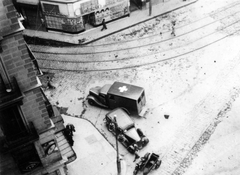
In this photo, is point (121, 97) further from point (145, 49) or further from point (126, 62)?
point (145, 49)

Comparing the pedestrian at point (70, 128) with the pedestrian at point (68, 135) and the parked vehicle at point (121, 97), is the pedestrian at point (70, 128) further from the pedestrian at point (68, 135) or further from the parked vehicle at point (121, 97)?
the parked vehicle at point (121, 97)

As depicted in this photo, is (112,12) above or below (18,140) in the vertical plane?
below

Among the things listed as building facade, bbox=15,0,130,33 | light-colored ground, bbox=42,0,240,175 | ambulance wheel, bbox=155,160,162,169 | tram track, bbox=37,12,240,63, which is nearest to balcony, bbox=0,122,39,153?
light-colored ground, bbox=42,0,240,175

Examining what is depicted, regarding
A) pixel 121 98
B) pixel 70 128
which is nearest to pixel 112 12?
Result: pixel 121 98

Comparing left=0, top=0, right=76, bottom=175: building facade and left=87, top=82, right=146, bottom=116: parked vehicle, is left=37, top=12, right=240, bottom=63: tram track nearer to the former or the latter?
left=87, top=82, right=146, bottom=116: parked vehicle

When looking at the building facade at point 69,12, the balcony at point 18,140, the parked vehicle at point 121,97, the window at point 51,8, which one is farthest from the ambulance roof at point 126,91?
the window at point 51,8
